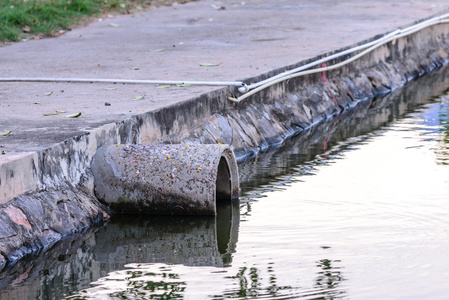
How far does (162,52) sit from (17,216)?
4499 mm

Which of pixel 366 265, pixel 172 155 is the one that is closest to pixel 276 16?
pixel 172 155

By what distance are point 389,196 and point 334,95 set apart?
11.4 feet

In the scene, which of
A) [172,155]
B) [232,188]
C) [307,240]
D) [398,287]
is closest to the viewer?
[398,287]

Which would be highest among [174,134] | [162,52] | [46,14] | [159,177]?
[46,14]

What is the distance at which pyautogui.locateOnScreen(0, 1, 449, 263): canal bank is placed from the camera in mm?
4711

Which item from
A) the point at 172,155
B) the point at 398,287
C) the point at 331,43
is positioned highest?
the point at 331,43

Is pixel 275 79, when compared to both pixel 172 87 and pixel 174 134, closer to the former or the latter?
pixel 172 87

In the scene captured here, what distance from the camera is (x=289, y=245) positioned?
4.62m

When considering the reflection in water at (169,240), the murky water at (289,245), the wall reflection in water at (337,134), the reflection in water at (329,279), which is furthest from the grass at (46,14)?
the reflection in water at (329,279)

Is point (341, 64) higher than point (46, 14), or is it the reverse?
point (46, 14)

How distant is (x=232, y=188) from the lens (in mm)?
5441

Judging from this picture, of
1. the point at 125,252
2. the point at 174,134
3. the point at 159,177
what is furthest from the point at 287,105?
the point at 125,252

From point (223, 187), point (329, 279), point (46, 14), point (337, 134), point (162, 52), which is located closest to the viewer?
point (329, 279)

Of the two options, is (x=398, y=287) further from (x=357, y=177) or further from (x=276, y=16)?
(x=276, y=16)
